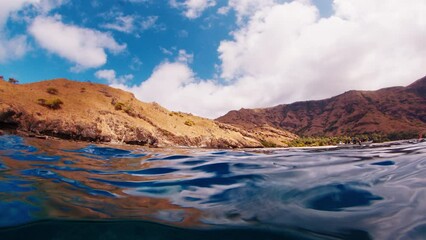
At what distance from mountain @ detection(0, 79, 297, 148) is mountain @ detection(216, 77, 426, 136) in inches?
1575

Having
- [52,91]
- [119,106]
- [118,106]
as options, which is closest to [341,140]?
[119,106]

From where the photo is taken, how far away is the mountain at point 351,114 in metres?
101

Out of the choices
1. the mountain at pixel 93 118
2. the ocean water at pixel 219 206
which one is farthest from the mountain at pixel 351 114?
the ocean water at pixel 219 206

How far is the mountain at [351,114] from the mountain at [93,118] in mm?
40007

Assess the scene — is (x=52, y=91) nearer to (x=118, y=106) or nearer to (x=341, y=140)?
Answer: (x=118, y=106)

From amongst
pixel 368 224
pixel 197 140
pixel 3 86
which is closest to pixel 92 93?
pixel 3 86

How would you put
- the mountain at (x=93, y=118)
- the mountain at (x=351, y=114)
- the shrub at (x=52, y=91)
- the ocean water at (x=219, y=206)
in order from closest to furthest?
1. the ocean water at (x=219, y=206)
2. the mountain at (x=93, y=118)
3. the shrub at (x=52, y=91)
4. the mountain at (x=351, y=114)

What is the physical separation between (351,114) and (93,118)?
117883mm

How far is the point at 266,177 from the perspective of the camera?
4.85 m

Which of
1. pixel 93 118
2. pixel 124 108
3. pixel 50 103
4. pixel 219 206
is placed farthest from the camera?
pixel 124 108

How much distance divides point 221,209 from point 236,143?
47.5m

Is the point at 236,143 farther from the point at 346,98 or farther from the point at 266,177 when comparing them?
the point at 346,98

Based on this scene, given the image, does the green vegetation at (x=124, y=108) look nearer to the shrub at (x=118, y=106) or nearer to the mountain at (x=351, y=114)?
the shrub at (x=118, y=106)

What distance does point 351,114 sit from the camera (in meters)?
122
